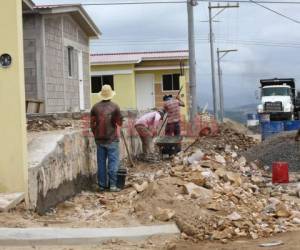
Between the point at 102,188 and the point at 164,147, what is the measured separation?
5290mm

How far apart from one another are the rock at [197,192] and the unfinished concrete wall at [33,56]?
11347mm

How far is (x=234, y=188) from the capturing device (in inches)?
411

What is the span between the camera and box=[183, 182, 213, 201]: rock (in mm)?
8937

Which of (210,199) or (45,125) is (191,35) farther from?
(210,199)

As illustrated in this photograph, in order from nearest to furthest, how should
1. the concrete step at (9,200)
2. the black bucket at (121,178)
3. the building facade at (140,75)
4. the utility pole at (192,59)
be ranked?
the concrete step at (9,200), the black bucket at (121,178), the utility pole at (192,59), the building facade at (140,75)

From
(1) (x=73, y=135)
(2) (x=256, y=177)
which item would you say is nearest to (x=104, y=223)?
(1) (x=73, y=135)

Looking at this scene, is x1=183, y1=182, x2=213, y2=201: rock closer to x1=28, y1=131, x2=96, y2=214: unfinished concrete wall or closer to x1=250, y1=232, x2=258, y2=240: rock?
x1=250, y1=232, x2=258, y2=240: rock

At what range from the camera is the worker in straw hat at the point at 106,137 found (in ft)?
37.9

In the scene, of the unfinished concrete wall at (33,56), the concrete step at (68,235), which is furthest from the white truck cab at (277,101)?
the concrete step at (68,235)

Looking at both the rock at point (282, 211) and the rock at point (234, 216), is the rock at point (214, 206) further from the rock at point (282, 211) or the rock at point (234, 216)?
the rock at point (282, 211)

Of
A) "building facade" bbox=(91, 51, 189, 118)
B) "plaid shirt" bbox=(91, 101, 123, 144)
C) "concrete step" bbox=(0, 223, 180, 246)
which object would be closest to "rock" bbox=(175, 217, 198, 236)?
"concrete step" bbox=(0, 223, 180, 246)

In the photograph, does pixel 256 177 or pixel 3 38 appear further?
A: pixel 256 177

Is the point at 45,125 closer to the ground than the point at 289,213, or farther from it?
farther from it

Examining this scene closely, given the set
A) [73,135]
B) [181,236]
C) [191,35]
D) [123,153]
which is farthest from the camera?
[191,35]
